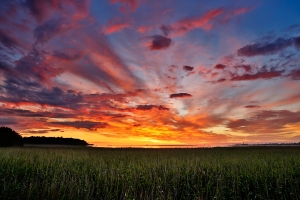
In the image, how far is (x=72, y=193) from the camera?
9023 millimetres

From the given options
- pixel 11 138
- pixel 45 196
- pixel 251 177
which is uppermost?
pixel 11 138

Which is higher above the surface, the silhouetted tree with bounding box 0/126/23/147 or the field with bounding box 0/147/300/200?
the silhouetted tree with bounding box 0/126/23/147

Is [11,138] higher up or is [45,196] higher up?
[11,138]

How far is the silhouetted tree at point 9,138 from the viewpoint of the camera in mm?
52625

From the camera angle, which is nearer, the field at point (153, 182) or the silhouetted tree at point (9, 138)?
the field at point (153, 182)

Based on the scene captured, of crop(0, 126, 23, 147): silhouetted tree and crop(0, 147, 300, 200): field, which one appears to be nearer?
crop(0, 147, 300, 200): field

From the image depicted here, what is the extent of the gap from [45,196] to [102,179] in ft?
8.69

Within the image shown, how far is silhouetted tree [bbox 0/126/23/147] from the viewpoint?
52.6 meters

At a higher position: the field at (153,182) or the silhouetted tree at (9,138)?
the silhouetted tree at (9,138)

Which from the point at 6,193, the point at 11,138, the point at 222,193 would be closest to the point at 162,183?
the point at 222,193

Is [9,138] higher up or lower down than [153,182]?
higher up

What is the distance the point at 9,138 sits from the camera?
177 ft

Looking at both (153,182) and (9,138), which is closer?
(153,182)

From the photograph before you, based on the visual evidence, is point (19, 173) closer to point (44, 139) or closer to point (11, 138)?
point (11, 138)
